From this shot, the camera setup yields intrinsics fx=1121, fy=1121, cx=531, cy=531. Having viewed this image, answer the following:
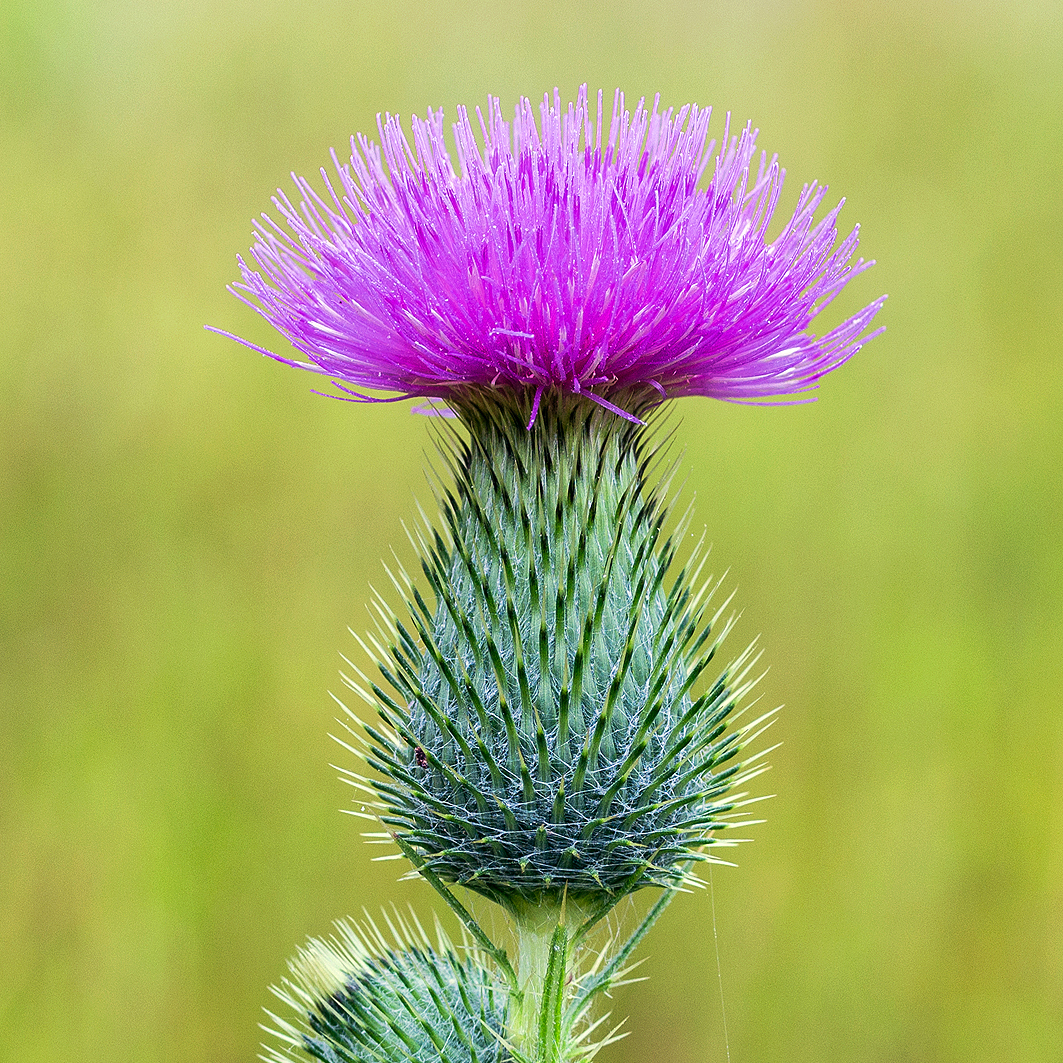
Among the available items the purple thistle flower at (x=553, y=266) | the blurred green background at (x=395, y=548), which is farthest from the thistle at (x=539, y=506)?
the blurred green background at (x=395, y=548)

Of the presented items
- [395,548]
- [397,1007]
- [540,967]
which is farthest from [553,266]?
[395,548]

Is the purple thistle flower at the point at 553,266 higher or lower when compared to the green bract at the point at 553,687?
higher

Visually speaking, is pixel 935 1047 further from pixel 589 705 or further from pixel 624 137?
pixel 624 137

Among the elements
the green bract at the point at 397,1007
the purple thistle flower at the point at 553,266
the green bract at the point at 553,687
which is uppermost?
the purple thistle flower at the point at 553,266

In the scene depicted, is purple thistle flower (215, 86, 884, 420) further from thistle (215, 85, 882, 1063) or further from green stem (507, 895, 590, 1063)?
green stem (507, 895, 590, 1063)

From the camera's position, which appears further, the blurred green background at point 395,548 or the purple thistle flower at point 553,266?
the blurred green background at point 395,548

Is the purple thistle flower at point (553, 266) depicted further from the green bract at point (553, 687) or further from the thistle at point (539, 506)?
the green bract at point (553, 687)

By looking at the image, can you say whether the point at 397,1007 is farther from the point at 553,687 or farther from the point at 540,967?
the point at 553,687
